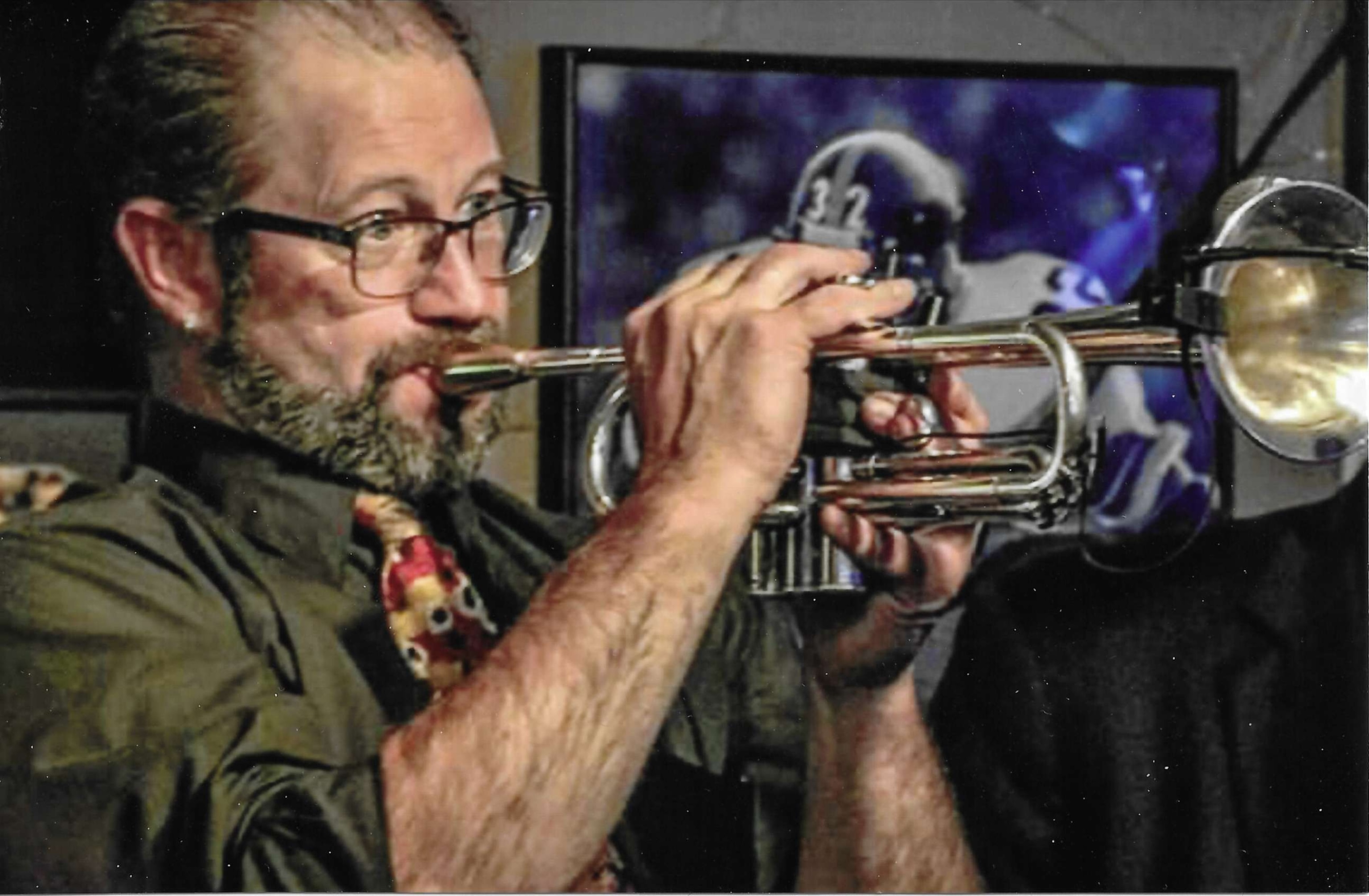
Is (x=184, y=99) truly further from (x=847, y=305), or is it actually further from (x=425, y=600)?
(x=847, y=305)

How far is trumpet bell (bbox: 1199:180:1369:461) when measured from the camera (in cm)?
154

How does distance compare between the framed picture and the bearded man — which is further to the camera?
the framed picture

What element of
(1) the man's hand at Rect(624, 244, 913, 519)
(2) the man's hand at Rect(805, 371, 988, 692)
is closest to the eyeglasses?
(1) the man's hand at Rect(624, 244, 913, 519)

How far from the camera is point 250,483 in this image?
4.96ft

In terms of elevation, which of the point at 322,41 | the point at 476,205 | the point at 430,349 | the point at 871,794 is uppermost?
the point at 322,41

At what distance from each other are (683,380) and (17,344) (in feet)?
1.66

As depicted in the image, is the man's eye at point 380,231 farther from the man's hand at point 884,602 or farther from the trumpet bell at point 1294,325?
the trumpet bell at point 1294,325

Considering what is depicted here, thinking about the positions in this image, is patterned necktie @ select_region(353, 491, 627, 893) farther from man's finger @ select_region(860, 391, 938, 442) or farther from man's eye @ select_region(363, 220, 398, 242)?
man's finger @ select_region(860, 391, 938, 442)

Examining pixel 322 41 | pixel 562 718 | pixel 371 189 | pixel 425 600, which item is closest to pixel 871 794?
pixel 562 718

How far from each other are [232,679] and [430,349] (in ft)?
0.94

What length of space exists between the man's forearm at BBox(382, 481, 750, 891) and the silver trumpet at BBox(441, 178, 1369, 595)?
0.06 metres

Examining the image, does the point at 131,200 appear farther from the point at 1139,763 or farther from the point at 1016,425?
the point at 1139,763

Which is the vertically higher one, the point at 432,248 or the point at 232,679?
the point at 432,248

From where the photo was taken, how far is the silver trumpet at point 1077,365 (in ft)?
4.99
